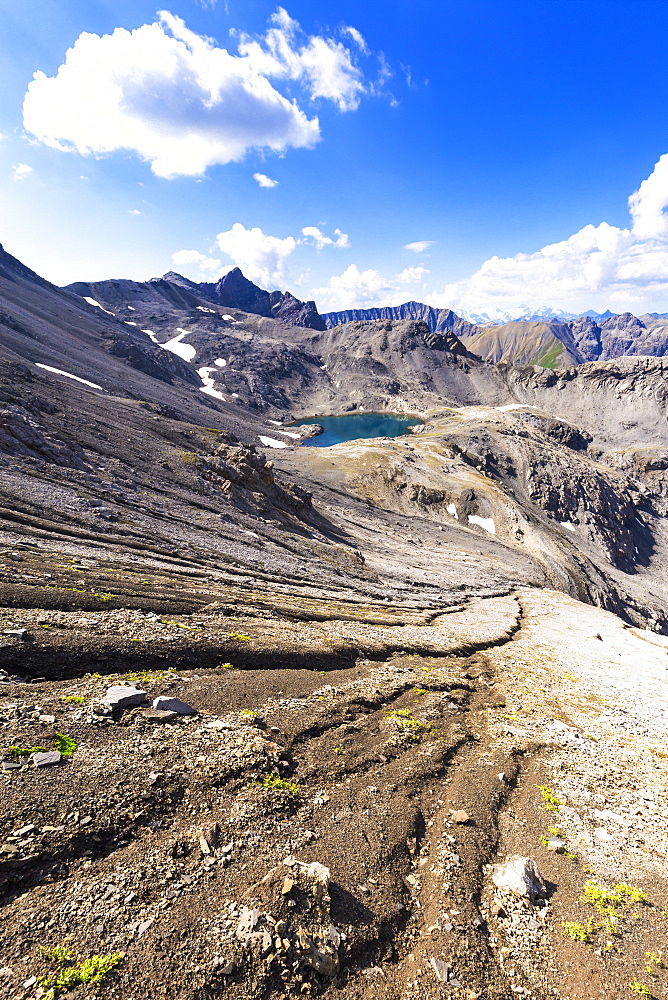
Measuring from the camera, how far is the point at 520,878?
1202 cm

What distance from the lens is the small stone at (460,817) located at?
555 inches

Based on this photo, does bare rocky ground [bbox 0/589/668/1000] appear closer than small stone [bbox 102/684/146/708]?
Yes

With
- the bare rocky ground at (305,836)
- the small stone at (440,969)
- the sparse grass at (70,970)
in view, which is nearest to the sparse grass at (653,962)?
the bare rocky ground at (305,836)

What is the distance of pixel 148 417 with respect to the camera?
72.1 metres

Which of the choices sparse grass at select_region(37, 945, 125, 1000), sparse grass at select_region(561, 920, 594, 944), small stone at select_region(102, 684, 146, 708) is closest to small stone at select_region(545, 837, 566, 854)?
sparse grass at select_region(561, 920, 594, 944)

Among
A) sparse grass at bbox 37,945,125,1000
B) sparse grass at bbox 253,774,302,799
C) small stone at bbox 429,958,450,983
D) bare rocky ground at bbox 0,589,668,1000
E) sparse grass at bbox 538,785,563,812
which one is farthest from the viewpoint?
sparse grass at bbox 538,785,563,812

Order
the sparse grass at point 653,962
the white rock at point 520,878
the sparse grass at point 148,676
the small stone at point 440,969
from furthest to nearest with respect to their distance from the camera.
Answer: the sparse grass at point 148,676 < the white rock at point 520,878 < the sparse grass at point 653,962 < the small stone at point 440,969

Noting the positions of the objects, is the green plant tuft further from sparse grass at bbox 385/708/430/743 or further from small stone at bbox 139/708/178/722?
sparse grass at bbox 385/708/430/743

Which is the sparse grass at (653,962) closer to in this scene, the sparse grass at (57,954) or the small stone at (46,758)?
the sparse grass at (57,954)

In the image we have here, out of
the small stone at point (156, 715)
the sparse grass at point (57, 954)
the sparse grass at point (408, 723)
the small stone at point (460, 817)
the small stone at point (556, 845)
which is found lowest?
the sparse grass at point (408, 723)

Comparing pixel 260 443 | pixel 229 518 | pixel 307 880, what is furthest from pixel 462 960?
pixel 260 443

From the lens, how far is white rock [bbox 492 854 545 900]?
1185 cm

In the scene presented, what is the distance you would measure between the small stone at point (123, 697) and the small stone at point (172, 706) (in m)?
0.57

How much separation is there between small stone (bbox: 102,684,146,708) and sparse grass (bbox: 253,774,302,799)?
16.6 feet
